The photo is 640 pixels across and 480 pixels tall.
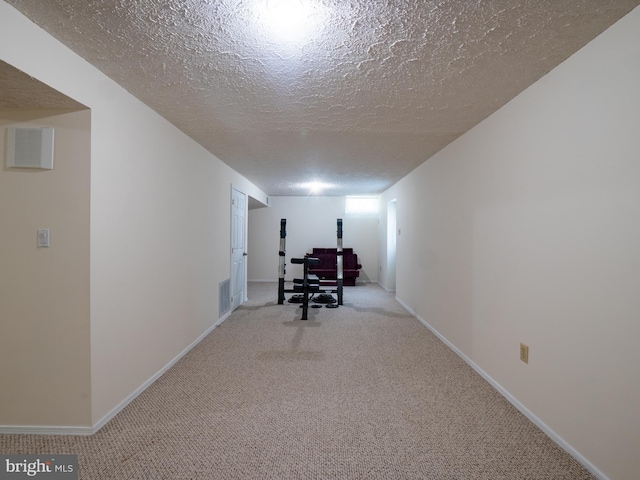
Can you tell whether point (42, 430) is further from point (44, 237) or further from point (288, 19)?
point (288, 19)

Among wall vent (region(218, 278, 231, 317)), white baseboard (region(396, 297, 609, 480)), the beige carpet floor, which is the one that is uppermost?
wall vent (region(218, 278, 231, 317))

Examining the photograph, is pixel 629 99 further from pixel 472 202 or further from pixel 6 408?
pixel 6 408

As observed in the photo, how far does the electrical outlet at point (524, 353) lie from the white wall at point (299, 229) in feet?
18.8

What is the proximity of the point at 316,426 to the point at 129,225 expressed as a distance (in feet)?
5.93

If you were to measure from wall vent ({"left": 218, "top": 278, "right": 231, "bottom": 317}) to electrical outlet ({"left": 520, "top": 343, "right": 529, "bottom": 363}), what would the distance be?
3.28 metres

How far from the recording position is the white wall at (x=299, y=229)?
7.76m

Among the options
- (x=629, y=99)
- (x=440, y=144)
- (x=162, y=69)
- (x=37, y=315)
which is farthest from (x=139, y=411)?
(x=440, y=144)

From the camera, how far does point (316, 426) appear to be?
1927mm

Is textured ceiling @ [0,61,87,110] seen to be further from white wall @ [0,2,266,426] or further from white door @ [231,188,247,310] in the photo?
white door @ [231,188,247,310]

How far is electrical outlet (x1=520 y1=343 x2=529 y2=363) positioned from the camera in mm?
2037

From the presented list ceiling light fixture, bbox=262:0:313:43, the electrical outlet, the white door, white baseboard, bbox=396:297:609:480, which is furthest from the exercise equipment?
ceiling light fixture, bbox=262:0:313:43

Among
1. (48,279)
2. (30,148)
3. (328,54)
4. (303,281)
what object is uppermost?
(328,54)

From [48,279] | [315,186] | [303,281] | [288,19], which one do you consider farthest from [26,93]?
[315,186]

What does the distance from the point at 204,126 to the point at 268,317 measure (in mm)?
2715
